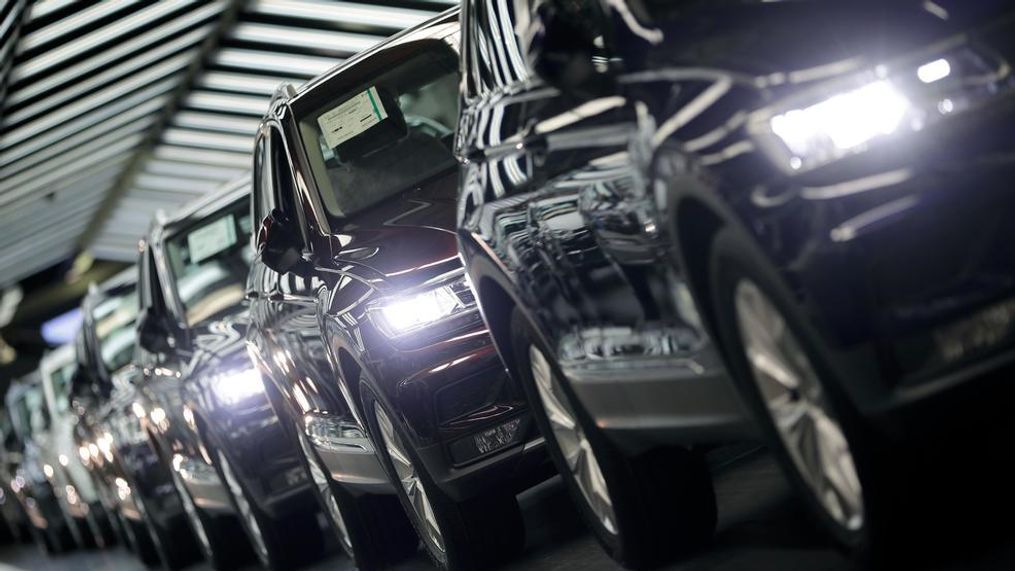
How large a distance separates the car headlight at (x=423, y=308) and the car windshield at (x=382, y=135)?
0.99m

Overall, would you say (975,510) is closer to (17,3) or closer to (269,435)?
(269,435)

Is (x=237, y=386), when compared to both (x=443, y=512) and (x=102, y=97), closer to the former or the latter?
(x=443, y=512)

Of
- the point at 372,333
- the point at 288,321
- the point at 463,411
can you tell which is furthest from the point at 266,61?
the point at 463,411

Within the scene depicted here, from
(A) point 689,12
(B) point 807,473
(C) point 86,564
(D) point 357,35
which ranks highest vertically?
(D) point 357,35

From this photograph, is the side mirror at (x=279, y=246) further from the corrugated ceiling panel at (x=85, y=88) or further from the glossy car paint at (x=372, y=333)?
the corrugated ceiling panel at (x=85, y=88)

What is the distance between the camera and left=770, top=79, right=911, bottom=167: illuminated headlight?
3.80 metres

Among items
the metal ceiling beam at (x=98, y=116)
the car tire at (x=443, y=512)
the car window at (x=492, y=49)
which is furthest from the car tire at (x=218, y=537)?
the metal ceiling beam at (x=98, y=116)

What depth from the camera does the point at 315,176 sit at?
7941 millimetres

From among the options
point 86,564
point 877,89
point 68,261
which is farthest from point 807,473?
point 68,261

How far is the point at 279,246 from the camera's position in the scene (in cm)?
779

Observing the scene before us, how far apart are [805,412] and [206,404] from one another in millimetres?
6608

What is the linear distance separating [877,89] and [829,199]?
Result: 28 cm

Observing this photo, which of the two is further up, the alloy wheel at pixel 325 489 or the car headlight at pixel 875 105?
the car headlight at pixel 875 105

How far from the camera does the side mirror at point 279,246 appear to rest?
25.5 ft
